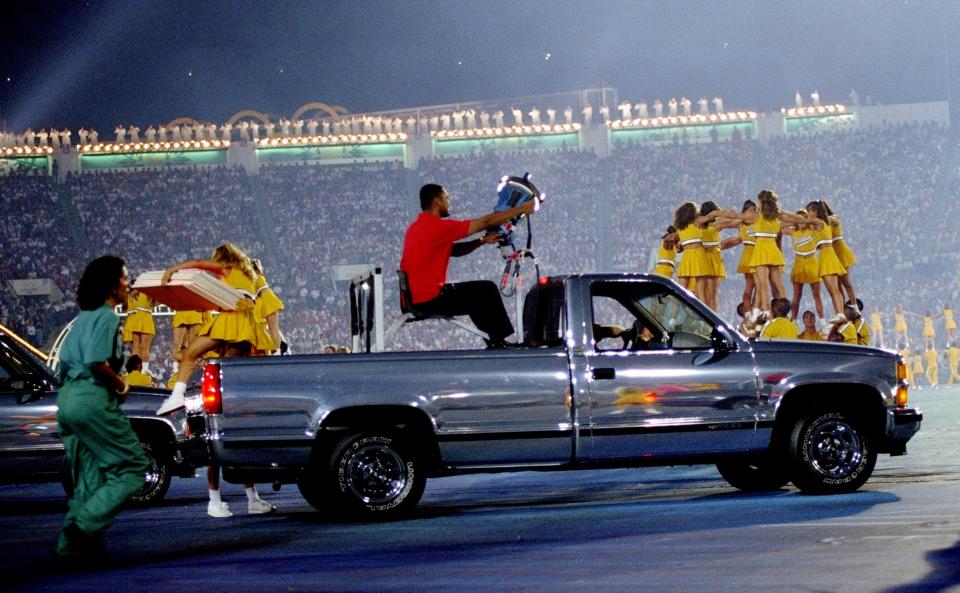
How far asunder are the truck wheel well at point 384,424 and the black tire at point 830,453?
2617 millimetres

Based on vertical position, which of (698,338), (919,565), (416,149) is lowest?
(919,565)

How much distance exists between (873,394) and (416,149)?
198 feet

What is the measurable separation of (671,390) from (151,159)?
63.3 m

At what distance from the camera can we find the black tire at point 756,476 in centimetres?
995

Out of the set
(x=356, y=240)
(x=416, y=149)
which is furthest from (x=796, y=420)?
(x=416, y=149)

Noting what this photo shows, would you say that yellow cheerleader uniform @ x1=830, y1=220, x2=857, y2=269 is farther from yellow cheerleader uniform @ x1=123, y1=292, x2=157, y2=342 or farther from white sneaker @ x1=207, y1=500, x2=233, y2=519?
white sneaker @ x1=207, y1=500, x2=233, y2=519

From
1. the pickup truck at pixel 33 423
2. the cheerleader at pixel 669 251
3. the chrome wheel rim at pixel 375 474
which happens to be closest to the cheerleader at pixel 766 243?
the cheerleader at pixel 669 251

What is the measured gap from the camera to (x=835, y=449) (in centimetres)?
924

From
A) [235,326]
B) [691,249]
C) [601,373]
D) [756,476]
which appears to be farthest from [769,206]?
[235,326]

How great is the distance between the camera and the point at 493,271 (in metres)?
49.6

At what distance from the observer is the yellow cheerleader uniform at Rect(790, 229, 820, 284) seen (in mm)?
16750

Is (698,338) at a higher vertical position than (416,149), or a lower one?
lower

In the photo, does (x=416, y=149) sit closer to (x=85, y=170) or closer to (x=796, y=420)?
(x=85, y=170)

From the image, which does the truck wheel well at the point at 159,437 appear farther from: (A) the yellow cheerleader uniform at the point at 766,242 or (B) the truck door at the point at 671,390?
(A) the yellow cheerleader uniform at the point at 766,242
